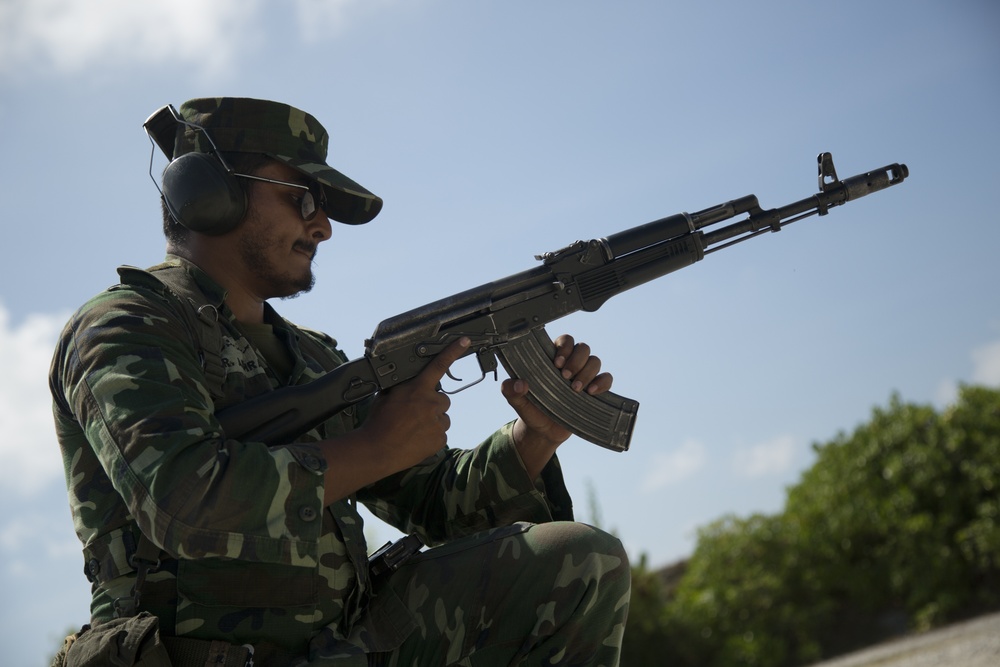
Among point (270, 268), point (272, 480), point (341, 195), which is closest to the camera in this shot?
point (272, 480)

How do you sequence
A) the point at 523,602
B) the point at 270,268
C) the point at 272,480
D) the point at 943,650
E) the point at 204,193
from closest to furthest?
the point at 272,480, the point at 523,602, the point at 204,193, the point at 270,268, the point at 943,650

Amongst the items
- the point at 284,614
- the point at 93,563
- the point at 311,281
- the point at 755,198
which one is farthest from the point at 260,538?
the point at 755,198

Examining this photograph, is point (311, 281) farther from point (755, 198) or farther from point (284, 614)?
point (755, 198)

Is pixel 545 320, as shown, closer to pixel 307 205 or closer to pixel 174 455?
pixel 307 205

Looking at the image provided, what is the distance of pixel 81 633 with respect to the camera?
3129mm

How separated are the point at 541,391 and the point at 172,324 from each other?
1.51 meters

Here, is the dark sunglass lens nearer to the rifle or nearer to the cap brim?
the cap brim

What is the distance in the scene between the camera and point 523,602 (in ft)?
11.3

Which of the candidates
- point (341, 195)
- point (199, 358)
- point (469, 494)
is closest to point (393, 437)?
point (199, 358)

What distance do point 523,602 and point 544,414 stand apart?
0.86m

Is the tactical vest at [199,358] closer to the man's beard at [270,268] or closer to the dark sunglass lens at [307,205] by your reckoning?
the man's beard at [270,268]

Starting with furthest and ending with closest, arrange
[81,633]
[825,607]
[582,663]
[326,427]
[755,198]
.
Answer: [825,607]
[755,198]
[326,427]
[582,663]
[81,633]

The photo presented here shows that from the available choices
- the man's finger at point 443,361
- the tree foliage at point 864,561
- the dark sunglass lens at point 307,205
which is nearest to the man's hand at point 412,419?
the man's finger at point 443,361

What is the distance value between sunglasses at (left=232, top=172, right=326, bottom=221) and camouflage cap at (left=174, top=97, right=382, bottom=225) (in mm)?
47
